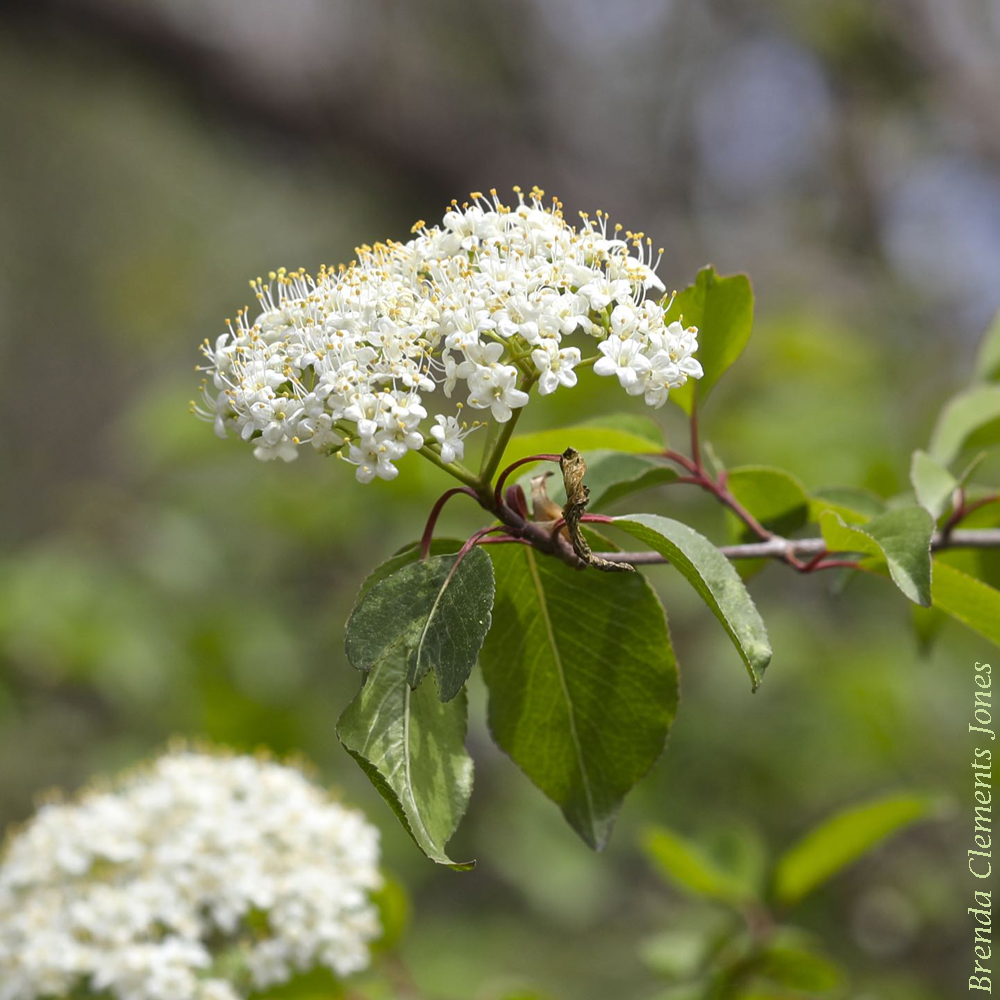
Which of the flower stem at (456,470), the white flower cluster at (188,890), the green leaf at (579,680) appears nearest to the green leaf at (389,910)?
the white flower cluster at (188,890)

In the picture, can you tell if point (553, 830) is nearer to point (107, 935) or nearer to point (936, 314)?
point (107, 935)

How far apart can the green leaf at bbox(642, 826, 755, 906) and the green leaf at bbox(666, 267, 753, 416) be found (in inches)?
30.4

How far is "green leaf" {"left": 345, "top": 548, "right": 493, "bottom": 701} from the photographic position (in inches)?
32.8

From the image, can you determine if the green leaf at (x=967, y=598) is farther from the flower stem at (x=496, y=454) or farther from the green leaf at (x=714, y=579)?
the flower stem at (x=496, y=454)

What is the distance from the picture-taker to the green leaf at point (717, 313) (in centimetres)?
114

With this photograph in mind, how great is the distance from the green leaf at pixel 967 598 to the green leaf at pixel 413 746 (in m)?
0.48

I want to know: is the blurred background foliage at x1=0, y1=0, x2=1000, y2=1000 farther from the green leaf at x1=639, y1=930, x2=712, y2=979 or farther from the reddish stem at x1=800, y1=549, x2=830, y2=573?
the reddish stem at x1=800, y1=549, x2=830, y2=573

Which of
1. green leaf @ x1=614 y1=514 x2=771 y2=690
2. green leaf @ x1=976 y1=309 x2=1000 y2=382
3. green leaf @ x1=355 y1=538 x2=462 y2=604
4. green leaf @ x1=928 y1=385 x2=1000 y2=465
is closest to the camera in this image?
green leaf @ x1=614 y1=514 x2=771 y2=690

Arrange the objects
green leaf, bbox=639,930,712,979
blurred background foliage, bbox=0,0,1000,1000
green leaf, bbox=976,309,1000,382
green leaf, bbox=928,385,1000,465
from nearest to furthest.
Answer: green leaf, bbox=928,385,1000,465 → green leaf, bbox=976,309,1000,382 → green leaf, bbox=639,930,712,979 → blurred background foliage, bbox=0,0,1000,1000

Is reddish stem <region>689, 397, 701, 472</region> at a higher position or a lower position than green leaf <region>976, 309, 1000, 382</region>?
lower

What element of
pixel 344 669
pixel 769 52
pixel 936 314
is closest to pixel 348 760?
pixel 344 669

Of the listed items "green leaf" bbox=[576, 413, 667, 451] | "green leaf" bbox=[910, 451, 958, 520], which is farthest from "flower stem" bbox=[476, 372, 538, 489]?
"green leaf" bbox=[910, 451, 958, 520]

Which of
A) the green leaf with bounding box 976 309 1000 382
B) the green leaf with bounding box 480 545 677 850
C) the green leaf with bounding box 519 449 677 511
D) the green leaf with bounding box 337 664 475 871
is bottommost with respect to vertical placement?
the green leaf with bounding box 337 664 475 871

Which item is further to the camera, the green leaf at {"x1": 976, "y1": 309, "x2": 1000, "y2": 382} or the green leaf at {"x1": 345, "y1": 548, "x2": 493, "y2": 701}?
the green leaf at {"x1": 976, "y1": 309, "x2": 1000, "y2": 382}
